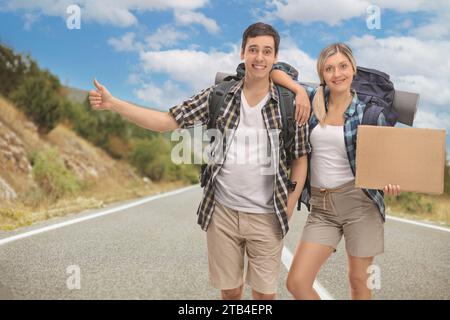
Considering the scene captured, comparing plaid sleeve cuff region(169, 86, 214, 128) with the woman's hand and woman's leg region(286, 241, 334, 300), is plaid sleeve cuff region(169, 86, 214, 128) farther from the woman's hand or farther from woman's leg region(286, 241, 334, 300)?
the woman's hand

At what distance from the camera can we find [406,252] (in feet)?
21.8

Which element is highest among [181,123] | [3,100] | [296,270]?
[3,100]

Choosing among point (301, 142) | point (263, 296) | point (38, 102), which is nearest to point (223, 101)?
point (301, 142)

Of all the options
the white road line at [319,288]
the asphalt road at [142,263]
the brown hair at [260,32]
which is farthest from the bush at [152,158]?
the brown hair at [260,32]

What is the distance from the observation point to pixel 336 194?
3.45 meters

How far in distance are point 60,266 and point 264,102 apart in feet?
9.62

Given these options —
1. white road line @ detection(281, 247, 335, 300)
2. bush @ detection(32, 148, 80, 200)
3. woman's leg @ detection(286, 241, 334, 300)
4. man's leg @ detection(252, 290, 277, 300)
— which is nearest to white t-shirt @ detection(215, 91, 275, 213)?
woman's leg @ detection(286, 241, 334, 300)

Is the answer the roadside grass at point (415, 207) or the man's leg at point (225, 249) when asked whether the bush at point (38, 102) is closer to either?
the roadside grass at point (415, 207)

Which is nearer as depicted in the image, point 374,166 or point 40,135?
point 374,166

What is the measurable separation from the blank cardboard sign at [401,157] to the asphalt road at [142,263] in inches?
59.2

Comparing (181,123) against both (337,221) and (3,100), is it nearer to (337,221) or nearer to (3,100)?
(337,221)

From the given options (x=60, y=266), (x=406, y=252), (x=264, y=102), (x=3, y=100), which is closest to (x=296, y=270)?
(x=264, y=102)

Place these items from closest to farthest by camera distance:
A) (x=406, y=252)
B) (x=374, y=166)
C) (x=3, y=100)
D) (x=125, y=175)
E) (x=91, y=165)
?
(x=374, y=166) → (x=406, y=252) → (x=3, y=100) → (x=91, y=165) → (x=125, y=175)
